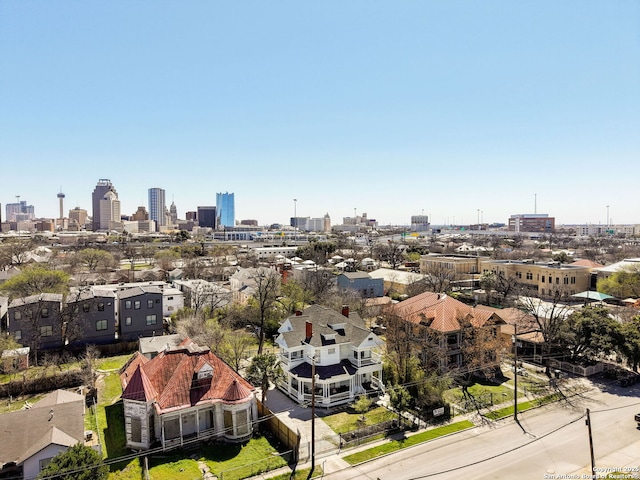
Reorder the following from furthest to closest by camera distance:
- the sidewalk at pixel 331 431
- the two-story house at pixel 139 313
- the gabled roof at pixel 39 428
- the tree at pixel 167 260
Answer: the tree at pixel 167 260 → the two-story house at pixel 139 313 → the sidewalk at pixel 331 431 → the gabled roof at pixel 39 428

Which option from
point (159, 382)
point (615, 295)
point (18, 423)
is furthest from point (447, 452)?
point (615, 295)

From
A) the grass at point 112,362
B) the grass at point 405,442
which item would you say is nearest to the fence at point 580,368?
the grass at point 405,442

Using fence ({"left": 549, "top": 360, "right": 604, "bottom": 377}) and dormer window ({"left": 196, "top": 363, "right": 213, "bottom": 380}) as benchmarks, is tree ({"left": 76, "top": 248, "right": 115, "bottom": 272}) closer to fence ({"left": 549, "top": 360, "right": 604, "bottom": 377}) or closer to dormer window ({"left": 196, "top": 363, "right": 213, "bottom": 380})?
dormer window ({"left": 196, "top": 363, "right": 213, "bottom": 380})

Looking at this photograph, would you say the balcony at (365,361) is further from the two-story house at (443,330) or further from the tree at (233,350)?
the tree at (233,350)

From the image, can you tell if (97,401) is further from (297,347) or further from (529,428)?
(529,428)

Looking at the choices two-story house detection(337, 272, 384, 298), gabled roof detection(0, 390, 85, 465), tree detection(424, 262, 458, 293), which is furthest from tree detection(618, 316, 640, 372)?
gabled roof detection(0, 390, 85, 465)
